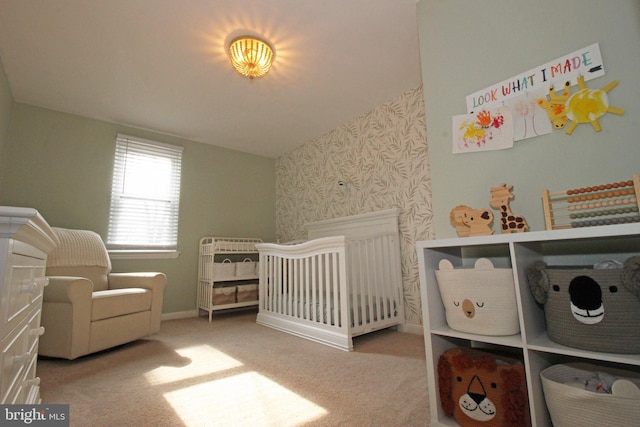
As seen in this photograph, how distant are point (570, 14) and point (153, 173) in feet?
12.1

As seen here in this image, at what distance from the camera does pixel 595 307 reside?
0.83m

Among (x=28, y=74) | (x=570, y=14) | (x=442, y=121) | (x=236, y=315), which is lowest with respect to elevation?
(x=236, y=315)

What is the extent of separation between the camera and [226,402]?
1.38 meters

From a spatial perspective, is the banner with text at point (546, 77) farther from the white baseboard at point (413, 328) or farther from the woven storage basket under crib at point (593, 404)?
the white baseboard at point (413, 328)

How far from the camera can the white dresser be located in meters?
0.66

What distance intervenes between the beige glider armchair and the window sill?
39 cm

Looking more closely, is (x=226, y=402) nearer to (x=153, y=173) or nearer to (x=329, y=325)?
(x=329, y=325)

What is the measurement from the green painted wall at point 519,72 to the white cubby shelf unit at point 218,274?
252 cm

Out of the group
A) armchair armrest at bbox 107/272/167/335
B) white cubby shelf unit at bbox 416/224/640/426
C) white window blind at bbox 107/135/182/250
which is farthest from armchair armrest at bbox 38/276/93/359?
white cubby shelf unit at bbox 416/224/640/426

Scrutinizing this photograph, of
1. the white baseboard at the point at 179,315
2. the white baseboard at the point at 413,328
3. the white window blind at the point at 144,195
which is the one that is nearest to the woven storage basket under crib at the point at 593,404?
the white baseboard at the point at 413,328

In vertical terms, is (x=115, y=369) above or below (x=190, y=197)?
below

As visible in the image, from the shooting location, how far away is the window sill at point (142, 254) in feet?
9.89

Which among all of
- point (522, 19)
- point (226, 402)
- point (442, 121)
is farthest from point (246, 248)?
point (522, 19)

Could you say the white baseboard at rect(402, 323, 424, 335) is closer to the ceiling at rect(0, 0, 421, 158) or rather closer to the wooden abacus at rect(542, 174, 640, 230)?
the wooden abacus at rect(542, 174, 640, 230)
